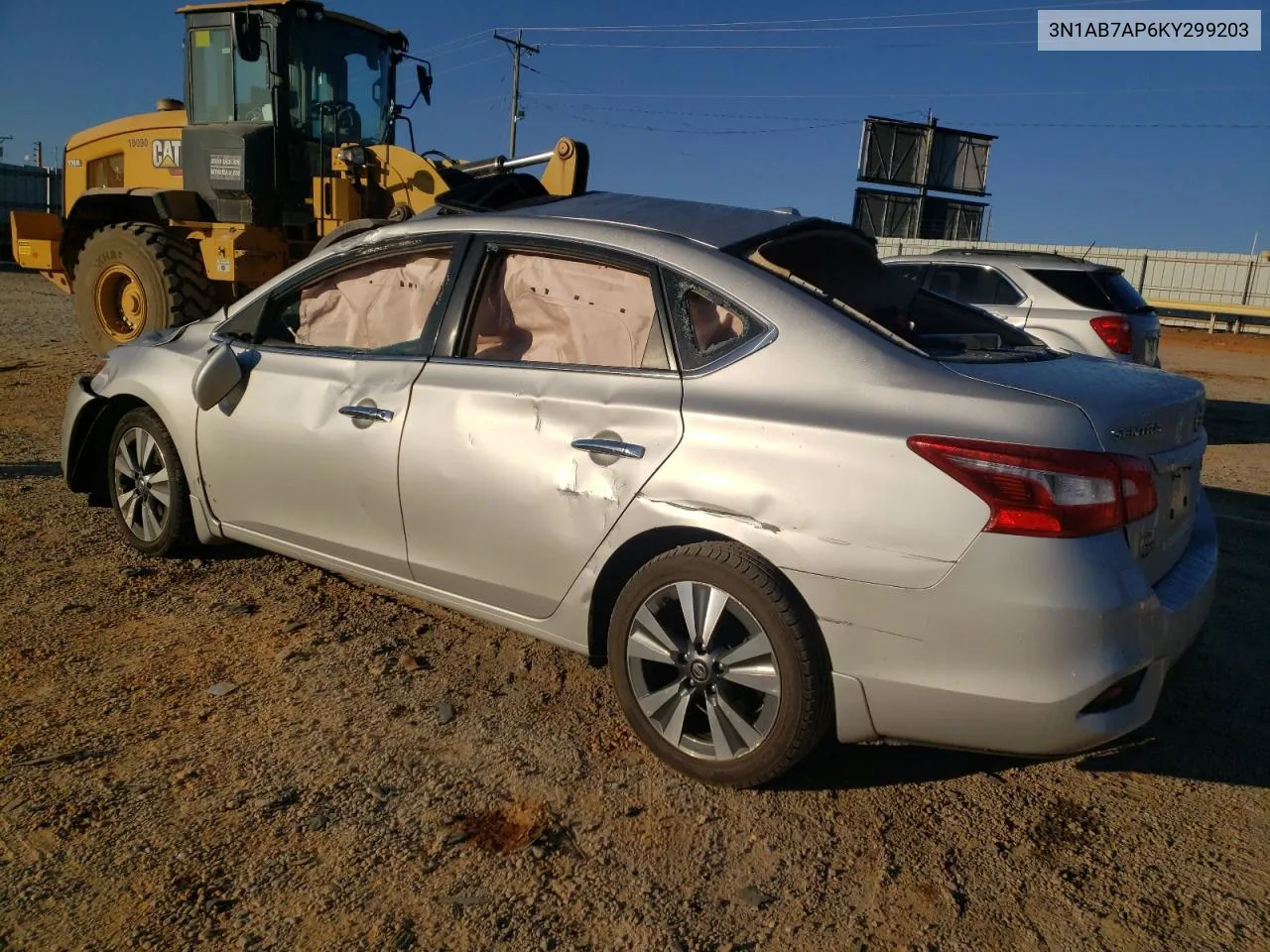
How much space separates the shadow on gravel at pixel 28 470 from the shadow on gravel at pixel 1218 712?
575 cm

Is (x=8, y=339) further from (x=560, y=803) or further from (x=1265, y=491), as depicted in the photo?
(x=1265, y=491)

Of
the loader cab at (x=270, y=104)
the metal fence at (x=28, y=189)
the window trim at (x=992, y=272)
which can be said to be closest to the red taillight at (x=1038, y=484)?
the window trim at (x=992, y=272)

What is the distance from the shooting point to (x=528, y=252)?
3.42 meters

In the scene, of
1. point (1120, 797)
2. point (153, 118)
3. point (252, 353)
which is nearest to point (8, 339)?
point (153, 118)

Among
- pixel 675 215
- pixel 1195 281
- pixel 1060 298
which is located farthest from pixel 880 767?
pixel 1195 281

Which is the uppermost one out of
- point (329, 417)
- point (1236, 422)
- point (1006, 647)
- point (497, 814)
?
point (329, 417)

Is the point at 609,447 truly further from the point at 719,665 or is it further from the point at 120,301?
the point at 120,301

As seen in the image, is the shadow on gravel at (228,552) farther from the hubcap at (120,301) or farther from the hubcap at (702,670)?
the hubcap at (120,301)

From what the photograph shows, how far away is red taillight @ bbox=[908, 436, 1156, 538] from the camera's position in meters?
2.38

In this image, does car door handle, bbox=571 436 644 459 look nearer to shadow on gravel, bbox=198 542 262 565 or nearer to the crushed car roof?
the crushed car roof

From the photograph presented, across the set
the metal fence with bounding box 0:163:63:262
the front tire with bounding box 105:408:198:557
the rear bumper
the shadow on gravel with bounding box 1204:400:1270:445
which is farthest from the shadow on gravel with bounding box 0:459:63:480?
the metal fence with bounding box 0:163:63:262

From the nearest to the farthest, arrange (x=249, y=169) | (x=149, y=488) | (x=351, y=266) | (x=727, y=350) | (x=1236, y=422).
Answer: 1. (x=727, y=350)
2. (x=351, y=266)
3. (x=149, y=488)
4. (x=249, y=169)
5. (x=1236, y=422)

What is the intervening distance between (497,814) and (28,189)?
35.5 metres

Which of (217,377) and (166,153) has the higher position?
(166,153)
